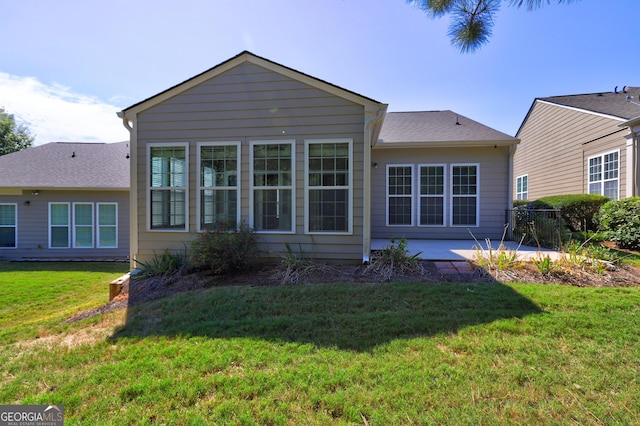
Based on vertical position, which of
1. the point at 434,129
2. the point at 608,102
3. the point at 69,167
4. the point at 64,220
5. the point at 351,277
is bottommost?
the point at 351,277

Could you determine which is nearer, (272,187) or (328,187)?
(328,187)

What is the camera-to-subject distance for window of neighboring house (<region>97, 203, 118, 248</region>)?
33.5ft

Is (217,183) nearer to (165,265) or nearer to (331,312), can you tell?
(165,265)

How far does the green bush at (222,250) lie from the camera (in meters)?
5.15

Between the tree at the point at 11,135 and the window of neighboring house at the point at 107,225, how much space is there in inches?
1002

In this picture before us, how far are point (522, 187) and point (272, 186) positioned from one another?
14.9 metres

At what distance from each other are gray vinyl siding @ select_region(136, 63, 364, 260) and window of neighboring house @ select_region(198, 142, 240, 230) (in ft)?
0.50

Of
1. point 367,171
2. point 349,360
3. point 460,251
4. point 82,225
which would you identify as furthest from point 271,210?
point 82,225

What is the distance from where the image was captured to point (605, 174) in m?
9.72

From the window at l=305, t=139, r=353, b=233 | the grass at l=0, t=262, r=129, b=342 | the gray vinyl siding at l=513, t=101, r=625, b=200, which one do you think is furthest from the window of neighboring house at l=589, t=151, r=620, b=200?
the grass at l=0, t=262, r=129, b=342

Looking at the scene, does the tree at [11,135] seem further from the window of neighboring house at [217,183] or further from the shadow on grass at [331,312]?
the shadow on grass at [331,312]

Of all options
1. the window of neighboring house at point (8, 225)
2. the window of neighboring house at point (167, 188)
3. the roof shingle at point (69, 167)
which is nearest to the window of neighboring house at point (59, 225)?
the roof shingle at point (69, 167)

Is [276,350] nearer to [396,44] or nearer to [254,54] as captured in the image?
[254,54]

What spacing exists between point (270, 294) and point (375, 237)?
5310 mm
